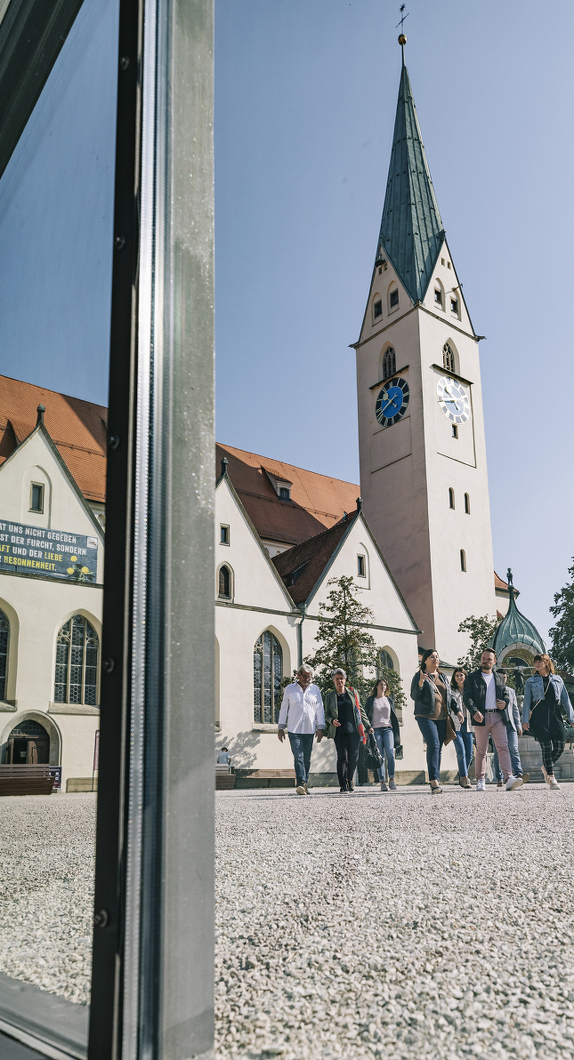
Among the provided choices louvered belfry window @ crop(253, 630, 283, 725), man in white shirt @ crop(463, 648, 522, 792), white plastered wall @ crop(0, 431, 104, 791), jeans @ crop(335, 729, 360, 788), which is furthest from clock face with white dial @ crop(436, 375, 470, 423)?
white plastered wall @ crop(0, 431, 104, 791)

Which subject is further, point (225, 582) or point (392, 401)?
point (392, 401)

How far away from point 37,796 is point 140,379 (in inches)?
43.7

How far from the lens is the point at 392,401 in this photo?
39.5 meters

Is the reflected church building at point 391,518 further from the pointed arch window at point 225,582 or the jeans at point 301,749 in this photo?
the jeans at point 301,749

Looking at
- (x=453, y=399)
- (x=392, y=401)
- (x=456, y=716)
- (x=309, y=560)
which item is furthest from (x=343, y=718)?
(x=453, y=399)

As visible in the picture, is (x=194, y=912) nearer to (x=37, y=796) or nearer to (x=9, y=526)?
(x=37, y=796)

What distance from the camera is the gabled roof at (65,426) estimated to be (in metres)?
1.58

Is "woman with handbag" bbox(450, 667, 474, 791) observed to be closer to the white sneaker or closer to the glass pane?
the white sneaker

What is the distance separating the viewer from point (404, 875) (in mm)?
3422

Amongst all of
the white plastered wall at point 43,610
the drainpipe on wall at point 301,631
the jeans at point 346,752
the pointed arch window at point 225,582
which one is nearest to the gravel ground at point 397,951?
the white plastered wall at point 43,610

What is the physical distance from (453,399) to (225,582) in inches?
692

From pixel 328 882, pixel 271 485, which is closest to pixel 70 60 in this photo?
pixel 328 882

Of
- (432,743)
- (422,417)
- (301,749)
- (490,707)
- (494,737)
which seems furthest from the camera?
(422,417)

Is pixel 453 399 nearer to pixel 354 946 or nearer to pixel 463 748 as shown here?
pixel 463 748
